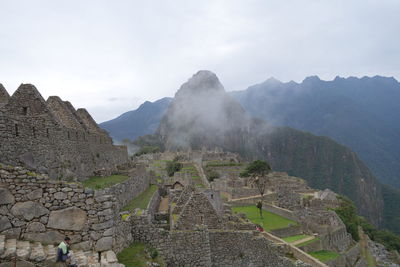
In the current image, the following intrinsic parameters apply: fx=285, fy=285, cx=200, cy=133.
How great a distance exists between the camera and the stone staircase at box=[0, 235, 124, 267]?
459 centimetres

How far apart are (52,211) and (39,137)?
5001 mm

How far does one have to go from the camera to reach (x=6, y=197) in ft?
17.2

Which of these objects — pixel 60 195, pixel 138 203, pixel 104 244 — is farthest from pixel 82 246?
pixel 138 203

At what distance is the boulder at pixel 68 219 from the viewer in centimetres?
544

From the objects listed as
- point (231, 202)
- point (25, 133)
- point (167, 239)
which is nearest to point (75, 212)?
point (167, 239)

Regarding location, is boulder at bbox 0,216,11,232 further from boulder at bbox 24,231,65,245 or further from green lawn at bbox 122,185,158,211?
green lawn at bbox 122,185,158,211

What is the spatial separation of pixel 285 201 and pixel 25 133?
2873 centimetres

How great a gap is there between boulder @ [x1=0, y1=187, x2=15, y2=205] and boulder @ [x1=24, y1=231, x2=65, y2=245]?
0.69 meters

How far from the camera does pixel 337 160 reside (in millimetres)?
176500

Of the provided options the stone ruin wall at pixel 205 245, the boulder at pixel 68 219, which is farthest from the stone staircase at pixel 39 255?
the stone ruin wall at pixel 205 245

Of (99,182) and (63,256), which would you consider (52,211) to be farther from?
(99,182)

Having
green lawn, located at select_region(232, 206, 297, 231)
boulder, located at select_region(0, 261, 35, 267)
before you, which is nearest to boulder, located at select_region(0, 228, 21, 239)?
boulder, located at select_region(0, 261, 35, 267)

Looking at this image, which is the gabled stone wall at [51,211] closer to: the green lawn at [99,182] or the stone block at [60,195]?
the stone block at [60,195]

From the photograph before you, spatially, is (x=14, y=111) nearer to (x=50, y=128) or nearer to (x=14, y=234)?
(x=50, y=128)
